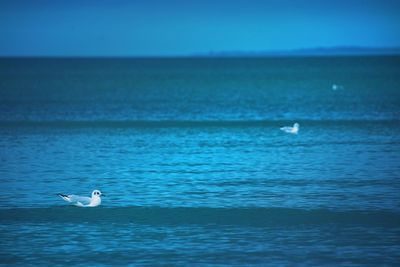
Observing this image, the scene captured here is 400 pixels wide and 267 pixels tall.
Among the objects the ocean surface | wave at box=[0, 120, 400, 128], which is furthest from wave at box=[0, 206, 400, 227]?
wave at box=[0, 120, 400, 128]

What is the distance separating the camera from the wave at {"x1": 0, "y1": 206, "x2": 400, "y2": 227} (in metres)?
15.3

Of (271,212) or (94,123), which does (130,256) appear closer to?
(271,212)

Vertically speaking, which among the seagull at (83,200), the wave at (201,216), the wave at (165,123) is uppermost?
the wave at (165,123)

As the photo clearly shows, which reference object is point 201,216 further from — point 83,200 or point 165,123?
point 165,123

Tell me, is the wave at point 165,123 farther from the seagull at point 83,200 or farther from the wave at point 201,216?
the wave at point 201,216

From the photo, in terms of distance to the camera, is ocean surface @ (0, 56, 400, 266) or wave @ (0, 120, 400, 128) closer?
ocean surface @ (0, 56, 400, 266)

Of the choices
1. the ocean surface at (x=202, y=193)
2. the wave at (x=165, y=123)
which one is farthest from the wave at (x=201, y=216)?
the wave at (x=165, y=123)

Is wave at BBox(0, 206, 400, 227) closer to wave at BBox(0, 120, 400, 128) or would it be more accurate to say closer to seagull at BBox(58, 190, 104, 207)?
seagull at BBox(58, 190, 104, 207)

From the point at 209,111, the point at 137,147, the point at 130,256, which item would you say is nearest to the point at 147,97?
the point at 209,111

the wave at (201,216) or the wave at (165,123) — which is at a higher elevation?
the wave at (165,123)

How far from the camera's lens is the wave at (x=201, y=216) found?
15.3m

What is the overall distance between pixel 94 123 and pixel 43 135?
6.45 meters

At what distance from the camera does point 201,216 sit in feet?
51.7

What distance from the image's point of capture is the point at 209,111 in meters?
46.7
